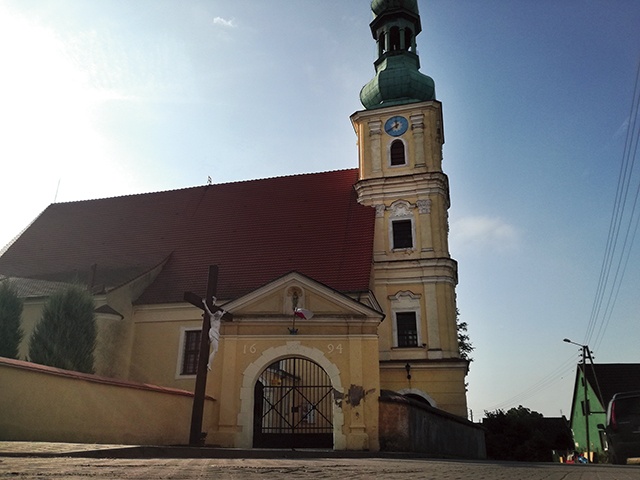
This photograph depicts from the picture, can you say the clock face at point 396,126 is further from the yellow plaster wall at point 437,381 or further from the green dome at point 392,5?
the yellow plaster wall at point 437,381

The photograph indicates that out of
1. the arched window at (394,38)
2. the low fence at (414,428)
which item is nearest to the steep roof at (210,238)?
the low fence at (414,428)

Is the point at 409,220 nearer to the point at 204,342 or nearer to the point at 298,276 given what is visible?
the point at 298,276

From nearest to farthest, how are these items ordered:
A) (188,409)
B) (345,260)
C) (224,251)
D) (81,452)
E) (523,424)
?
(81,452)
(188,409)
(345,260)
(224,251)
(523,424)

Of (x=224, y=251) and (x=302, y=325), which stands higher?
(x=224, y=251)

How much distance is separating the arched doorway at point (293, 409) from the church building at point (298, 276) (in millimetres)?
51

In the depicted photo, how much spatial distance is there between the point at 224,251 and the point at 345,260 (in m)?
4.63

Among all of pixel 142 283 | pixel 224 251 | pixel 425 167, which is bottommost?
pixel 142 283

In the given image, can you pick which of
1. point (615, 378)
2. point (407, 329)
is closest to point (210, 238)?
point (407, 329)

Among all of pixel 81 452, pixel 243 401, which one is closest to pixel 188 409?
pixel 243 401

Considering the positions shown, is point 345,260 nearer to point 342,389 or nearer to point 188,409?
point 342,389

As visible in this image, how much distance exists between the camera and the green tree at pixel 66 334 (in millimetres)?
13594

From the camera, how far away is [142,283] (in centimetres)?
1836

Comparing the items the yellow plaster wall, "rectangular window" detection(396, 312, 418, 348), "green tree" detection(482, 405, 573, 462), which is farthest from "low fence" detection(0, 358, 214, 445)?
"green tree" detection(482, 405, 573, 462)

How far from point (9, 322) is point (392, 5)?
812 inches
